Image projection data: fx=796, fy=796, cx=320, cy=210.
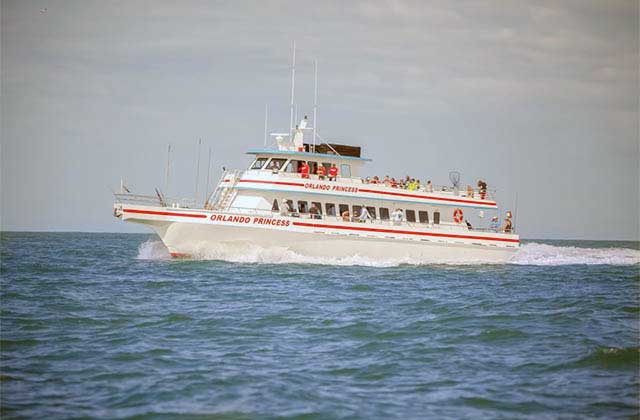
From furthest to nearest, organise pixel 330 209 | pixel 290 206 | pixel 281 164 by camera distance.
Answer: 1. pixel 330 209
2. pixel 281 164
3. pixel 290 206

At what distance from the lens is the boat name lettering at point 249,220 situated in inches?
1287

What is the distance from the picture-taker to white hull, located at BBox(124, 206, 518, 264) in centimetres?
3281

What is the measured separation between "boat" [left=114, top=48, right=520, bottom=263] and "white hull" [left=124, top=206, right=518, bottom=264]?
0.04 metres

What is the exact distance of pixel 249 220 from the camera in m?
33.1

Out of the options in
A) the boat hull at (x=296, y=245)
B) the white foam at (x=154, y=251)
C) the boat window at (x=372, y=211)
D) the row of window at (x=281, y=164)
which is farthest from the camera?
the white foam at (x=154, y=251)

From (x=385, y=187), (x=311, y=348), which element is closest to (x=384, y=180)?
(x=385, y=187)

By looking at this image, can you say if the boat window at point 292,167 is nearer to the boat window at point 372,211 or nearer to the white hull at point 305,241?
the white hull at point 305,241

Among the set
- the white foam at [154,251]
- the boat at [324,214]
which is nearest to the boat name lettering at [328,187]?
the boat at [324,214]

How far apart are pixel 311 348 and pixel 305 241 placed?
18111 mm

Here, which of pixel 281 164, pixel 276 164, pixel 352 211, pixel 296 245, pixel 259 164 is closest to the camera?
pixel 296 245

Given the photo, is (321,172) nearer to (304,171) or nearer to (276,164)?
(304,171)

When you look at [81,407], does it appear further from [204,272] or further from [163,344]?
[204,272]

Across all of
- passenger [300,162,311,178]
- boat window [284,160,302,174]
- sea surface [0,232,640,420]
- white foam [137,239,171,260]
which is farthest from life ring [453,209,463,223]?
white foam [137,239,171,260]

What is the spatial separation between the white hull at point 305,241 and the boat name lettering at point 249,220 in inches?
3.6
